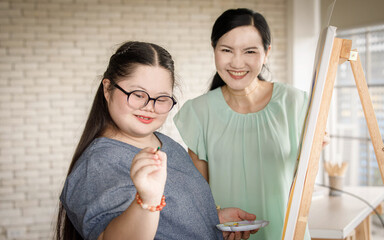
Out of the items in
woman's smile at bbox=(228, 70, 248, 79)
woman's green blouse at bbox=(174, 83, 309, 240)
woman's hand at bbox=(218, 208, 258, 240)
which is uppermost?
woman's smile at bbox=(228, 70, 248, 79)

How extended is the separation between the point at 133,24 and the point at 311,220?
136 inches

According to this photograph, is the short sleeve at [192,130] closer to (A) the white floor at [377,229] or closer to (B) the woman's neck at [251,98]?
(B) the woman's neck at [251,98]

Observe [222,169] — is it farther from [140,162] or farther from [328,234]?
[140,162]

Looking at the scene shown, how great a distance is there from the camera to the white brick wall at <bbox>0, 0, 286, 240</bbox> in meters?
4.41

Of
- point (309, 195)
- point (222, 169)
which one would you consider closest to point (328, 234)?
point (222, 169)

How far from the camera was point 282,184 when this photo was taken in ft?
5.49

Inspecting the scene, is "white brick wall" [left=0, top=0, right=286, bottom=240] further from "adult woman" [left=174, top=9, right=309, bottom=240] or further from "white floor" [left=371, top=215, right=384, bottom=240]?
"white floor" [left=371, top=215, right=384, bottom=240]

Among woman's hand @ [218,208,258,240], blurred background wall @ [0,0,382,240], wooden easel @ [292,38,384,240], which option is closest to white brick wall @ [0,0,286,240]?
blurred background wall @ [0,0,382,240]

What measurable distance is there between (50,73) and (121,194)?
12.9 ft

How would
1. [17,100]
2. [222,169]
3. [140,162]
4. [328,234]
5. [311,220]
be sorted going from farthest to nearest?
[17,100] → [311,220] → [328,234] → [222,169] → [140,162]

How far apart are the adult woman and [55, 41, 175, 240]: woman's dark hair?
48 centimetres

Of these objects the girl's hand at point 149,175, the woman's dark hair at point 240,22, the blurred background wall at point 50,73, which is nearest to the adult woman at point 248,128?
the woman's dark hair at point 240,22

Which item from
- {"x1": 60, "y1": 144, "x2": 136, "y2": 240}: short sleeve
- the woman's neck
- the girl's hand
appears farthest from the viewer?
the woman's neck

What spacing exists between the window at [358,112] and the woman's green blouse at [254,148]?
3024mm
